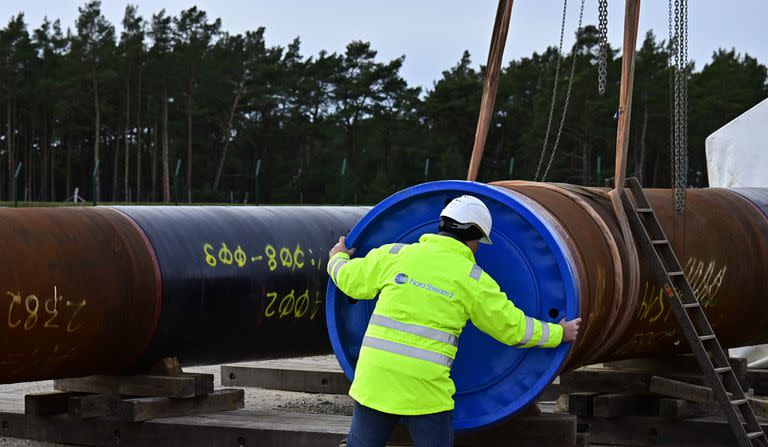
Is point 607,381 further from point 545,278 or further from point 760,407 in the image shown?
point 545,278

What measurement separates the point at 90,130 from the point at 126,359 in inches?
3005

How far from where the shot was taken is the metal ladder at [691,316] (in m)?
7.61

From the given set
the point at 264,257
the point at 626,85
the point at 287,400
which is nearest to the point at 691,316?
the point at 626,85

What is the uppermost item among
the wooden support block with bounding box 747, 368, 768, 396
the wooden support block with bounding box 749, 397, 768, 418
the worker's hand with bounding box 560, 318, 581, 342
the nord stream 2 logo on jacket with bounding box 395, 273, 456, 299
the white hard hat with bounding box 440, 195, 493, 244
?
the white hard hat with bounding box 440, 195, 493, 244

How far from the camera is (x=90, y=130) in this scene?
270ft

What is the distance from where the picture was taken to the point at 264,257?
351 inches

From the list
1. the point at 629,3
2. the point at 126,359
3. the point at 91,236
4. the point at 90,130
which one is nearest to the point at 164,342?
the point at 126,359

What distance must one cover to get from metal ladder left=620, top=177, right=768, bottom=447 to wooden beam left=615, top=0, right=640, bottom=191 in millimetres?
176

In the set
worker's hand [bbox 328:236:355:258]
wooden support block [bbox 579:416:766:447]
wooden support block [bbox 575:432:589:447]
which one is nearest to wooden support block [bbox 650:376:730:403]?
wooden support block [bbox 579:416:766:447]

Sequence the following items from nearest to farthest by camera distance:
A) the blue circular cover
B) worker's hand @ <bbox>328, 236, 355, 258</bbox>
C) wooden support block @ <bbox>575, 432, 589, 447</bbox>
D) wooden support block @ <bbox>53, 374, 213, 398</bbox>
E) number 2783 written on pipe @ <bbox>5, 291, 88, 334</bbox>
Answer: the blue circular cover → worker's hand @ <bbox>328, 236, 355, 258</bbox> → number 2783 written on pipe @ <bbox>5, 291, 88, 334</bbox> → wooden support block @ <bbox>575, 432, 589, 447</bbox> → wooden support block @ <bbox>53, 374, 213, 398</bbox>

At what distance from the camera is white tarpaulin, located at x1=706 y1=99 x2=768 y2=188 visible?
13156 mm

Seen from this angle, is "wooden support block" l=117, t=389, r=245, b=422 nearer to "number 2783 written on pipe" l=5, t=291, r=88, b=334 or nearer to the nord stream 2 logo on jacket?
"number 2783 written on pipe" l=5, t=291, r=88, b=334

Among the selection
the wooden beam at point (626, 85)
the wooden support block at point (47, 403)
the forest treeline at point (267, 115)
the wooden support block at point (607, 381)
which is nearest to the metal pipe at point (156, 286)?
Result: the wooden support block at point (47, 403)

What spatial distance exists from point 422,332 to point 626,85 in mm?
2631
